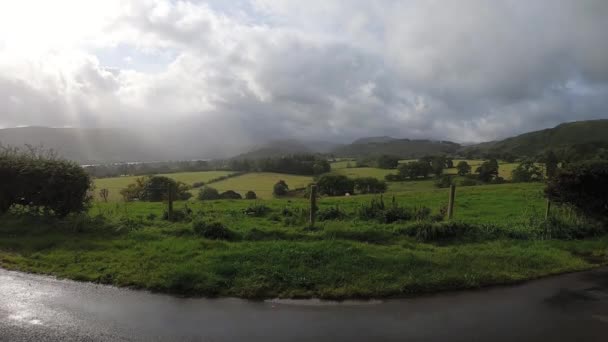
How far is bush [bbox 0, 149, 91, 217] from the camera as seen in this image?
468 inches

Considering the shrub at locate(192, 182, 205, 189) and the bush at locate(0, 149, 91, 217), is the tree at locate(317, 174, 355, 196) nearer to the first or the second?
the shrub at locate(192, 182, 205, 189)

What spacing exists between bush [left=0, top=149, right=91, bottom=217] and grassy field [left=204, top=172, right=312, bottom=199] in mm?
31187

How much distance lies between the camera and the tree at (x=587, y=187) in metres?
11.2

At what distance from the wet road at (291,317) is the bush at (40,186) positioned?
575cm

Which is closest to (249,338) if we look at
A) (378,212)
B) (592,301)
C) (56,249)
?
(592,301)

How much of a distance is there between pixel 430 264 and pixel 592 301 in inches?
112

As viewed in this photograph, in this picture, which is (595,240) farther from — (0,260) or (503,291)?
(0,260)

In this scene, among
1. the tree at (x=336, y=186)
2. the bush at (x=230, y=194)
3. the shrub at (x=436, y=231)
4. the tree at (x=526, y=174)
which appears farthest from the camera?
the tree at (x=526, y=174)

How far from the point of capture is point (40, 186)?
11.9 m

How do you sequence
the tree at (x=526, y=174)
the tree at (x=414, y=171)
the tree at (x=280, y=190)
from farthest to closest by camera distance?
the tree at (x=414, y=171), the tree at (x=526, y=174), the tree at (x=280, y=190)

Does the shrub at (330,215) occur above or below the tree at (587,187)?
below

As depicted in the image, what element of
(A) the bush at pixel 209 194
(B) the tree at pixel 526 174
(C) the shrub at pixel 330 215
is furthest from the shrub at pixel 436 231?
(B) the tree at pixel 526 174

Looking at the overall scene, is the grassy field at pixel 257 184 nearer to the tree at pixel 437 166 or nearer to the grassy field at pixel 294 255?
the tree at pixel 437 166

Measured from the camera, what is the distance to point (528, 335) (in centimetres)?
521
